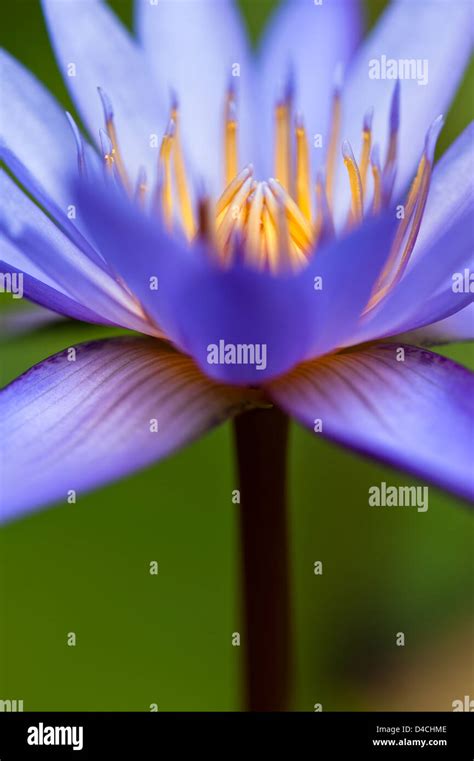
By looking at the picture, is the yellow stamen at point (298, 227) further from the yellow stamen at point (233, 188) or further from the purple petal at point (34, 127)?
the purple petal at point (34, 127)

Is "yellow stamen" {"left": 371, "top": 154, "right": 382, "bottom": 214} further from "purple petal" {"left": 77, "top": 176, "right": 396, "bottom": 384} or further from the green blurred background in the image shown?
the green blurred background

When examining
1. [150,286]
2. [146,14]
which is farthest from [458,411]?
[146,14]

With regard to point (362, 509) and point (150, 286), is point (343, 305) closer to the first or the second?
point (150, 286)
